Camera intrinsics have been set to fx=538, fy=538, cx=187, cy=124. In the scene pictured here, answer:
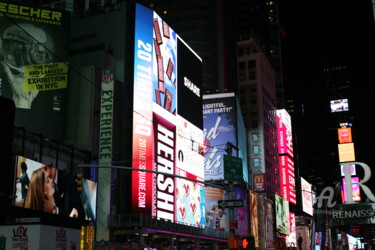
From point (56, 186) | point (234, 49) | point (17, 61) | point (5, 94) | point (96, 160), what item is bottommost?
point (56, 186)

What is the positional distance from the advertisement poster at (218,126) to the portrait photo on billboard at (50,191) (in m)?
50.7

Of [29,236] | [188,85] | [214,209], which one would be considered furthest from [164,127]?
[29,236]

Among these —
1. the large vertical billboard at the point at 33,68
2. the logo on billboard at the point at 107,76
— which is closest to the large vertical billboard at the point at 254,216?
the logo on billboard at the point at 107,76

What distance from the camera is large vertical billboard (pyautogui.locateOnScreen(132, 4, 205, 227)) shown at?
5959 cm

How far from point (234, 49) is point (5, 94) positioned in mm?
106875

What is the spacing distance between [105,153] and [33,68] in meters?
12.0

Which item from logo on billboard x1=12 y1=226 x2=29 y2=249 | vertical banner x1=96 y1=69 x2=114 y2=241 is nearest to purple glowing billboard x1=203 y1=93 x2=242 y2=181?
Answer: vertical banner x1=96 y1=69 x2=114 y2=241

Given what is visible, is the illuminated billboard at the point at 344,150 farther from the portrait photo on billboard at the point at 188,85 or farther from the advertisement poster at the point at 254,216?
the portrait photo on billboard at the point at 188,85

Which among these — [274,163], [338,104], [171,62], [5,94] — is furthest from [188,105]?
[338,104]

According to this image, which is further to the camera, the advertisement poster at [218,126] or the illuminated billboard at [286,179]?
the illuminated billboard at [286,179]

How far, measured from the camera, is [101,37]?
64.8 metres

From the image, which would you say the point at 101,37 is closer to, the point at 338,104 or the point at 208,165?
the point at 208,165

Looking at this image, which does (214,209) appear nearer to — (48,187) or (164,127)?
(164,127)

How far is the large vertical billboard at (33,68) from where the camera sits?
55781 millimetres
